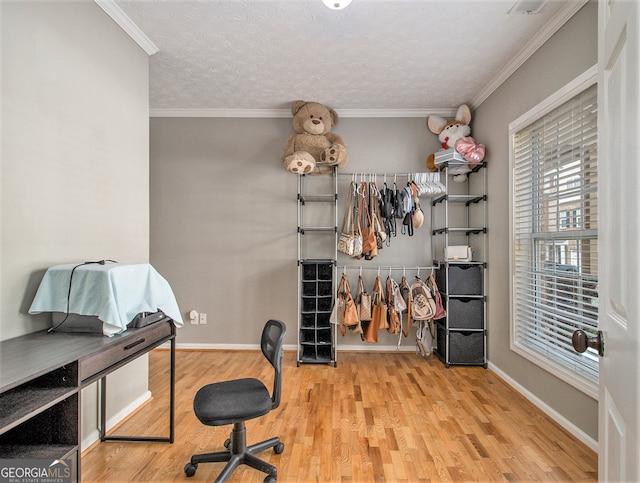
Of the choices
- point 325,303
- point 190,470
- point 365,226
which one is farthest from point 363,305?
point 190,470

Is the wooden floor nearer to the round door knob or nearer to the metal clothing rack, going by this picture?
the metal clothing rack

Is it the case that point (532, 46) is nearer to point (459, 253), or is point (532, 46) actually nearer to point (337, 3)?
point (337, 3)

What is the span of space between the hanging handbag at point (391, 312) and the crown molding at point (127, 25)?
2.96 metres

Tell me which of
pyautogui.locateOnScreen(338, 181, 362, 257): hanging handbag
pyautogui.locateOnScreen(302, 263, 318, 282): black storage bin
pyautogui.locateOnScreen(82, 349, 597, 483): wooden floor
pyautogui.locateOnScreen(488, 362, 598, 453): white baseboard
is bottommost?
pyautogui.locateOnScreen(82, 349, 597, 483): wooden floor

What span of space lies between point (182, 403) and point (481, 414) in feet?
7.27

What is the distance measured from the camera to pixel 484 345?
137 inches

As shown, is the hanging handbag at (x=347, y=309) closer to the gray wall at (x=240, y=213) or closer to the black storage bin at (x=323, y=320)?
the black storage bin at (x=323, y=320)

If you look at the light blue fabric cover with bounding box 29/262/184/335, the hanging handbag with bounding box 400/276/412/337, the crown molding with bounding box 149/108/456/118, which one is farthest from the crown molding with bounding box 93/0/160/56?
the hanging handbag with bounding box 400/276/412/337

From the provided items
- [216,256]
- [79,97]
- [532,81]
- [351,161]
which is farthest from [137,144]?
[532,81]

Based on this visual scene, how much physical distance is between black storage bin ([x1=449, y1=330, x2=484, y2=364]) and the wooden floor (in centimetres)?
19

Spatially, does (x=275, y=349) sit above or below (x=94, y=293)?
below

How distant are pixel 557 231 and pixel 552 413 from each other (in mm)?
1270

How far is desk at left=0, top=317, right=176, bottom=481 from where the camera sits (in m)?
1.17

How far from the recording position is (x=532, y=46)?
8.66 feet
